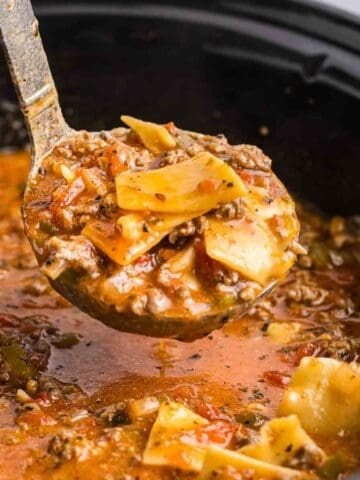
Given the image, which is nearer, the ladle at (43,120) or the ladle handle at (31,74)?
the ladle at (43,120)

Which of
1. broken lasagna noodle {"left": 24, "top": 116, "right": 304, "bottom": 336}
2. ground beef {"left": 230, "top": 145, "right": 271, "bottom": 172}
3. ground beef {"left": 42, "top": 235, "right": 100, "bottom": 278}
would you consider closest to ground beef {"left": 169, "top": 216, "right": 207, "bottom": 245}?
broken lasagna noodle {"left": 24, "top": 116, "right": 304, "bottom": 336}

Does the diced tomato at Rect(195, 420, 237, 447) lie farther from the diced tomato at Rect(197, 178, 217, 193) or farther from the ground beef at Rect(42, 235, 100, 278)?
the diced tomato at Rect(197, 178, 217, 193)

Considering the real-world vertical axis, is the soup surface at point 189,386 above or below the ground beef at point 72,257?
below

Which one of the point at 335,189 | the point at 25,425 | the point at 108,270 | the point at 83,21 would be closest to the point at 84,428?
the point at 25,425

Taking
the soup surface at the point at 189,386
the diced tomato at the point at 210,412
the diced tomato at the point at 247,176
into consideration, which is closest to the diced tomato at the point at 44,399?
the soup surface at the point at 189,386

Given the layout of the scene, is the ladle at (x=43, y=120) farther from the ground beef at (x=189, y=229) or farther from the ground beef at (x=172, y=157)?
the ground beef at (x=172, y=157)

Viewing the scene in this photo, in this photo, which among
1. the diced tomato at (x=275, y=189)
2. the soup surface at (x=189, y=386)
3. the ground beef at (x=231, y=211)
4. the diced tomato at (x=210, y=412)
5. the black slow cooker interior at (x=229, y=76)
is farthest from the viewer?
the black slow cooker interior at (x=229, y=76)

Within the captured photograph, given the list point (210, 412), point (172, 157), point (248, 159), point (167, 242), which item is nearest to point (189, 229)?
point (167, 242)

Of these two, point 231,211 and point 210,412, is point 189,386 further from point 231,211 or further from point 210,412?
point 231,211
